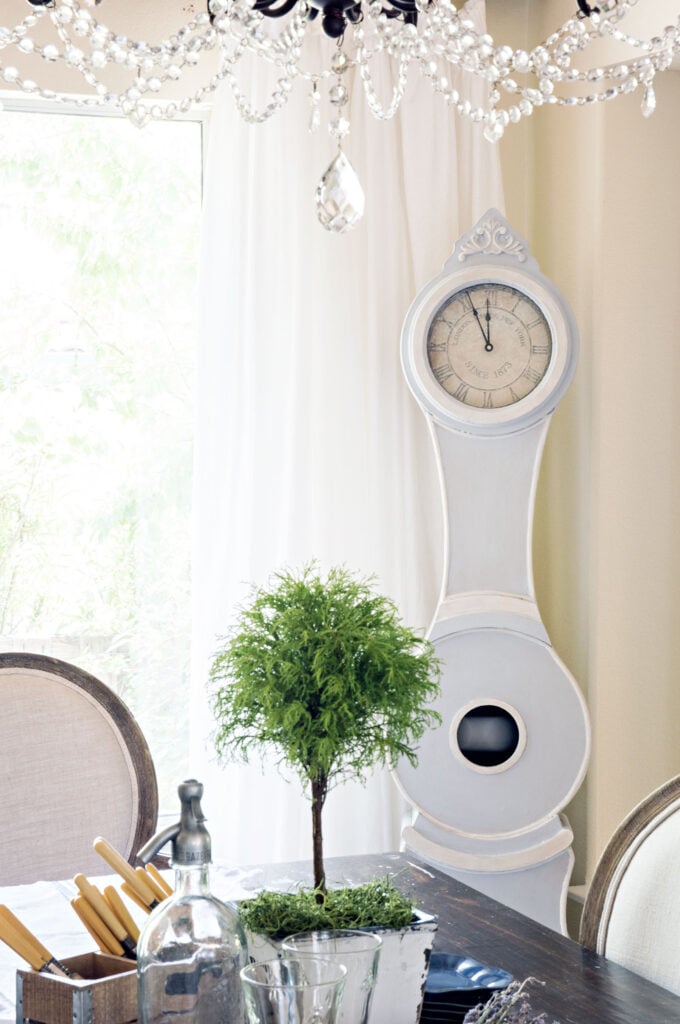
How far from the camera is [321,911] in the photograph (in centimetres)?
104

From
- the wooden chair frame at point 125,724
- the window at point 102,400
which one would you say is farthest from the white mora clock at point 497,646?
the wooden chair frame at point 125,724

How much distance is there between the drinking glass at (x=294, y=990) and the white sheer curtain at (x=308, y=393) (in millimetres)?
2043

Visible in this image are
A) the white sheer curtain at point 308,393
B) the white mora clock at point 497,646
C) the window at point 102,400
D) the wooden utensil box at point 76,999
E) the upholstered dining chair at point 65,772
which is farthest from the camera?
the window at point 102,400

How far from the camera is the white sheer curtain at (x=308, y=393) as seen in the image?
2924 millimetres

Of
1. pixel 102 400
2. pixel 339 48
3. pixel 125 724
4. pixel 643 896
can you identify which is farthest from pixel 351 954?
pixel 102 400

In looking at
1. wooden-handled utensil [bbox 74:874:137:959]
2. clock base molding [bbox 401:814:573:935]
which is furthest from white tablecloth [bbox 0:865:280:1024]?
clock base molding [bbox 401:814:573:935]

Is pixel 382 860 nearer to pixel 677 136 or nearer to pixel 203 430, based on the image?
pixel 203 430

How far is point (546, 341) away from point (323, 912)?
193cm

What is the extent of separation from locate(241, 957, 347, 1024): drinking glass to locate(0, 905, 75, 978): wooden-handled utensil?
237mm

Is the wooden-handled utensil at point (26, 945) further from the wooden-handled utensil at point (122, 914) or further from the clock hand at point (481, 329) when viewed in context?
the clock hand at point (481, 329)

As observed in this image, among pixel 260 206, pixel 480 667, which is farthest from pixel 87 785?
pixel 260 206

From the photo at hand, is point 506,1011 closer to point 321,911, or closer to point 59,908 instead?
point 321,911

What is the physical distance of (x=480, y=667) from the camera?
273 cm

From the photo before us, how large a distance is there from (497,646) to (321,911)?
5.67ft
